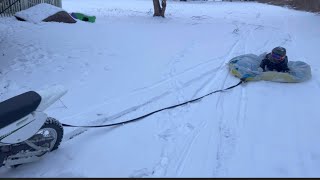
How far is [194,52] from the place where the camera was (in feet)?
32.0

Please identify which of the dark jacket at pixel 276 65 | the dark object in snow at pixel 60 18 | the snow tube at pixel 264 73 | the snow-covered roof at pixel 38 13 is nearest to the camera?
the snow tube at pixel 264 73

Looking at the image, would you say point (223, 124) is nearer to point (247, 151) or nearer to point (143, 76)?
point (247, 151)

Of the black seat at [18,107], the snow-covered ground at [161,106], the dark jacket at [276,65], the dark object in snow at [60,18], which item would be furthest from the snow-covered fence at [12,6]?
the black seat at [18,107]

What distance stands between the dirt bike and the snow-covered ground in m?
0.18

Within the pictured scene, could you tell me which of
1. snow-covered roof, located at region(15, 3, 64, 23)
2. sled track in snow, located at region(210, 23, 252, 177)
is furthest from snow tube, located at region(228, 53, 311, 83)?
snow-covered roof, located at region(15, 3, 64, 23)

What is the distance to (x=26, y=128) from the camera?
3.58 metres

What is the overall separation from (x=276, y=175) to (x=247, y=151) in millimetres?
566

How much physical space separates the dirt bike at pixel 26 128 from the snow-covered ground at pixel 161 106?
0.18 m

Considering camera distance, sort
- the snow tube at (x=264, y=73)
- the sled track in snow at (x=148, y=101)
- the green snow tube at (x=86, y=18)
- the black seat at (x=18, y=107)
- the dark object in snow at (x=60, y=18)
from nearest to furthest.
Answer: the black seat at (x=18, y=107) → the sled track in snow at (x=148, y=101) → the snow tube at (x=264, y=73) → the dark object in snow at (x=60, y=18) → the green snow tube at (x=86, y=18)

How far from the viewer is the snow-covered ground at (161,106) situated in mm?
4039

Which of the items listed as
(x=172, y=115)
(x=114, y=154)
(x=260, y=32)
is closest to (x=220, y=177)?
(x=114, y=154)

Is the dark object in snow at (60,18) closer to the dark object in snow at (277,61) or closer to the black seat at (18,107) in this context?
the dark object in snow at (277,61)

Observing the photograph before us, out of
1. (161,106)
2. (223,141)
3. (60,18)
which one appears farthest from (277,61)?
(60,18)

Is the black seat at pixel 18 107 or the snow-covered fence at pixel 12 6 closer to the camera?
the black seat at pixel 18 107
